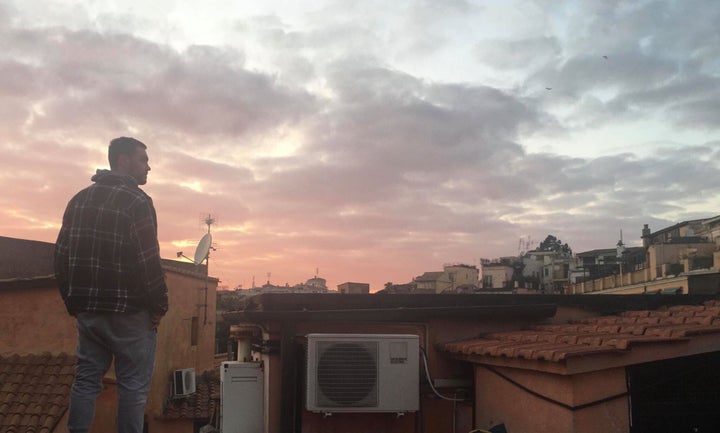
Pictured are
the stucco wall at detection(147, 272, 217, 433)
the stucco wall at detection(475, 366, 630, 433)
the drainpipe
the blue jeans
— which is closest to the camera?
the blue jeans

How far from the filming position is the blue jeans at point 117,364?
3.15m

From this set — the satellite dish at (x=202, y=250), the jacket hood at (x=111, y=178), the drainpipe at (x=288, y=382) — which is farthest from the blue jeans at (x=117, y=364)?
the satellite dish at (x=202, y=250)

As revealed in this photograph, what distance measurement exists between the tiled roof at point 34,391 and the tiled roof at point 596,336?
23.3ft

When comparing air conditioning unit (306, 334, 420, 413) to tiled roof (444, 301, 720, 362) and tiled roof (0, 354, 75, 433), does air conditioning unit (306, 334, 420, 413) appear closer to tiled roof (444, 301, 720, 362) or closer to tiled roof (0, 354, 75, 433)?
tiled roof (444, 301, 720, 362)

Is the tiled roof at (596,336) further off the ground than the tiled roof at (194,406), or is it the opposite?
the tiled roof at (596,336)

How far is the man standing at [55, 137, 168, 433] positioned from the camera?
3158 millimetres

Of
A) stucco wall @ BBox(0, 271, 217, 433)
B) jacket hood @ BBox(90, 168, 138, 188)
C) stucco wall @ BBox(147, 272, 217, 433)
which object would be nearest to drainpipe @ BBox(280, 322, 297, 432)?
jacket hood @ BBox(90, 168, 138, 188)

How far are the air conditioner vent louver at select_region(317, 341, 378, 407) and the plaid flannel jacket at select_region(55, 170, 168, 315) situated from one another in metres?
1.96

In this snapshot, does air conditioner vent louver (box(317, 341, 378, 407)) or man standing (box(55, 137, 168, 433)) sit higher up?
man standing (box(55, 137, 168, 433))

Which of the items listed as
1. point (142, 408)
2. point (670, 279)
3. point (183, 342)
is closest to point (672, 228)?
point (670, 279)

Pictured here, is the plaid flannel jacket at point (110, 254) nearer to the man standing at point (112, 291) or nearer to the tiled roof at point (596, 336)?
the man standing at point (112, 291)

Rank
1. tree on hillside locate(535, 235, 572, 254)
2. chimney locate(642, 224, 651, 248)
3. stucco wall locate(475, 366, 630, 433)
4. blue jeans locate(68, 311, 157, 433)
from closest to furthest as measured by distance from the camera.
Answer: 1. blue jeans locate(68, 311, 157, 433)
2. stucco wall locate(475, 366, 630, 433)
3. chimney locate(642, 224, 651, 248)
4. tree on hillside locate(535, 235, 572, 254)

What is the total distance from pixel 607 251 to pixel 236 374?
61.9 meters

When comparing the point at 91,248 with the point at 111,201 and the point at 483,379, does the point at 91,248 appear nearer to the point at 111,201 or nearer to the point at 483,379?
the point at 111,201
